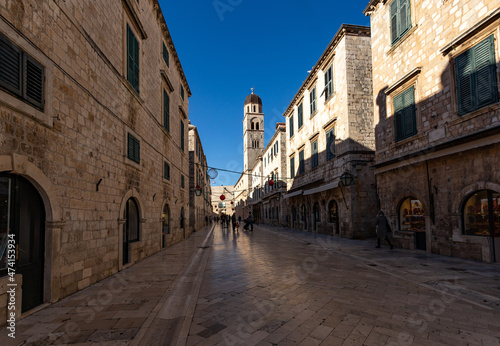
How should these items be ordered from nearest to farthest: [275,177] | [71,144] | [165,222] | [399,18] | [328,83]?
[71,144] < [399,18] < [165,222] < [328,83] < [275,177]

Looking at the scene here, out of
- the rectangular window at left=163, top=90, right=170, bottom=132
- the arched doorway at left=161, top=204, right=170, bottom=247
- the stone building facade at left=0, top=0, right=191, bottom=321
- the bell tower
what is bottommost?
the arched doorway at left=161, top=204, right=170, bottom=247

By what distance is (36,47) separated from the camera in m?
4.59

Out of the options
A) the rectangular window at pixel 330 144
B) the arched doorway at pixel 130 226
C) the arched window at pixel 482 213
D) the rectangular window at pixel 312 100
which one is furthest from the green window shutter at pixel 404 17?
the arched doorway at pixel 130 226

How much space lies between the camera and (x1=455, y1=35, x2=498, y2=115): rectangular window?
25.7 ft

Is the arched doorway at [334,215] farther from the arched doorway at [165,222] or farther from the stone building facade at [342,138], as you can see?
the arched doorway at [165,222]

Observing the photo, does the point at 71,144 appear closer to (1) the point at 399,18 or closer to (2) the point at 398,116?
(2) the point at 398,116

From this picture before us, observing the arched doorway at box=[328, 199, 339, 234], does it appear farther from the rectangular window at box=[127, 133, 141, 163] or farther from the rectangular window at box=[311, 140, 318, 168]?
the rectangular window at box=[127, 133, 141, 163]

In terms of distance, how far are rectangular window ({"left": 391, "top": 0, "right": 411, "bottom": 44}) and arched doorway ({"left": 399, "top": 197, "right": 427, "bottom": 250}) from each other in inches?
259

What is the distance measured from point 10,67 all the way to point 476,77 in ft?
35.3

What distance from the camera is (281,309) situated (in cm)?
446

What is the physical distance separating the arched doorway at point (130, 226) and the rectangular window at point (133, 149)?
1313mm

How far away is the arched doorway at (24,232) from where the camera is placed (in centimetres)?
404

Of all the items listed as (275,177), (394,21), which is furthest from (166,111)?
(275,177)

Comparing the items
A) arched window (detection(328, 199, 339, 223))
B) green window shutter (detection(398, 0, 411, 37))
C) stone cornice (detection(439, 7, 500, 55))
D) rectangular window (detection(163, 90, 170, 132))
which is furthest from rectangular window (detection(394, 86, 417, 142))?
rectangular window (detection(163, 90, 170, 132))
